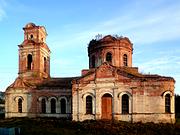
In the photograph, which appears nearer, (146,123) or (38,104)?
(146,123)

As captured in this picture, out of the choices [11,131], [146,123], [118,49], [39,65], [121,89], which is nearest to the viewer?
[11,131]

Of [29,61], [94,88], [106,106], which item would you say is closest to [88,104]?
[94,88]

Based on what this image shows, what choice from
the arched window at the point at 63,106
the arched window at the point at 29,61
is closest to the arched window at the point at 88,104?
the arched window at the point at 63,106

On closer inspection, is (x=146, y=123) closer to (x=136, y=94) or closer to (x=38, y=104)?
(x=136, y=94)

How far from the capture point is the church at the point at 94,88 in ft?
98.2

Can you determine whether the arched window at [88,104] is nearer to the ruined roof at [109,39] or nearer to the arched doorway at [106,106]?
the arched doorway at [106,106]

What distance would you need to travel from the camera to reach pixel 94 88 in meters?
31.5

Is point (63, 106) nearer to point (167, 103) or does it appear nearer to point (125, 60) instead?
point (125, 60)

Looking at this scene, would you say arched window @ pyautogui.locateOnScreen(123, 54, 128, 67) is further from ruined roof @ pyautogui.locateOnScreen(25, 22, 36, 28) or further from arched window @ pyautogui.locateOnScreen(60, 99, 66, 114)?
ruined roof @ pyautogui.locateOnScreen(25, 22, 36, 28)

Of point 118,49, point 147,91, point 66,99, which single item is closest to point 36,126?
point 66,99

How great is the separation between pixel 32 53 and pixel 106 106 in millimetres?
13300

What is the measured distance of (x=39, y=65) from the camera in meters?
39.5

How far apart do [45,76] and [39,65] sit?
2.10 m

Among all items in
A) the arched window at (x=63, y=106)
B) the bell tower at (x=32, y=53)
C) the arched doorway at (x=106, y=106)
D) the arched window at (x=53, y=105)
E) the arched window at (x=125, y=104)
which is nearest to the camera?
the arched window at (x=125, y=104)
